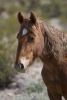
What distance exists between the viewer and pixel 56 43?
7805mm

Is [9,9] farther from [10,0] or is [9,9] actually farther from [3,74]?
[3,74]

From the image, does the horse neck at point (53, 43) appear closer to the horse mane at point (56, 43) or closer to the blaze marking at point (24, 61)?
the horse mane at point (56, 43)

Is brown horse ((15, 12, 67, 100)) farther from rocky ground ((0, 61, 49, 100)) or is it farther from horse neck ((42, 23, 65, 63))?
rocky ground ((0, 61, 49, 100))

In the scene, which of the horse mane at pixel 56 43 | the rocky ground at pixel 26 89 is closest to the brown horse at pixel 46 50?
the horse mane at pixel 56 43

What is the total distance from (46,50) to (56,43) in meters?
0.24

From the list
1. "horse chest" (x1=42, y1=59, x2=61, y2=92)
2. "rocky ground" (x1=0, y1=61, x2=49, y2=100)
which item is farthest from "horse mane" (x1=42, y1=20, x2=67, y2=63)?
"rocky ground" (x1=0, y1=61, x2=49, y2=100)

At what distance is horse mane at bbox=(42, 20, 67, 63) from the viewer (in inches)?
303

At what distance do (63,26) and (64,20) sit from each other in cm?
163

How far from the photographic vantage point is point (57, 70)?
304 inches

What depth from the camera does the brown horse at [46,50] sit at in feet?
24.0

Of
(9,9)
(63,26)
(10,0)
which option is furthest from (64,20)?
(10,0)

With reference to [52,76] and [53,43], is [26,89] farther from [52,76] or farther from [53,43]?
[53,43]

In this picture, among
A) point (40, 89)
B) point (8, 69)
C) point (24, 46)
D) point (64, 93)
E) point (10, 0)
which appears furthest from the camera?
point (10, 0)

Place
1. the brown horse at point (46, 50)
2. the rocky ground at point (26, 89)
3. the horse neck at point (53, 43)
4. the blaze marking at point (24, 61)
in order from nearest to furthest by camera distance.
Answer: the blaze marking at point (24, 61) → the brown horse at point (46, 50) → the horse neck at point (53, 43) → the rocky ground at point (26, 89)
